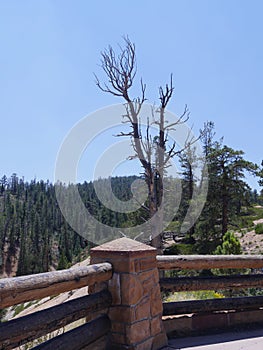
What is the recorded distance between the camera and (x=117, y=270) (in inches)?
107

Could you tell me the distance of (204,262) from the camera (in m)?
3.31

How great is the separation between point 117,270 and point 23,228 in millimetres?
62606

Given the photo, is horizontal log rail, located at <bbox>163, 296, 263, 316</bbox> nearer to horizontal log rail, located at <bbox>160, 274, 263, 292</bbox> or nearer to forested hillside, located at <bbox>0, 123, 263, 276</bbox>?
horizontal log rail, located at <bbox>160, 274, 263, 292</bbox>

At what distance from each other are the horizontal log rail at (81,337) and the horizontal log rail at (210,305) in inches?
31.8

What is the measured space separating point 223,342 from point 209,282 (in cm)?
57

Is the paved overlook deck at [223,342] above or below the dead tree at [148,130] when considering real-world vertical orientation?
below

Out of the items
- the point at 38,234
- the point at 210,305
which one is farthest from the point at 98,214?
the point at 210,305

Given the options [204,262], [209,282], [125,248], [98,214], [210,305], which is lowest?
[210,305]

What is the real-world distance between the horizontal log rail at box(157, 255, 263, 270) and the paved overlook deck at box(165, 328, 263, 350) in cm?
63

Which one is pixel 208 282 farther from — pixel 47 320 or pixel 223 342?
pixel 47 320

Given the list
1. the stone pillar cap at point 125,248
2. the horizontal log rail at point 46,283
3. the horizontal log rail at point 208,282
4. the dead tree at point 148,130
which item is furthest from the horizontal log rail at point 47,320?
the dead tree at point 148,130

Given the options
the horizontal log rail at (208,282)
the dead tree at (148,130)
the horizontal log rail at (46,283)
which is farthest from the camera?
the dead tree at (148,130)

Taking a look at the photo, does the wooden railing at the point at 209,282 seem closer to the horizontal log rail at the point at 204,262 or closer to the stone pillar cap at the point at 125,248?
the horizontal log rail at the point at 204,262

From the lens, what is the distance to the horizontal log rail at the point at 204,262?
319cm
